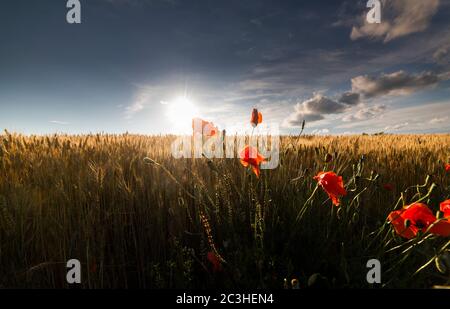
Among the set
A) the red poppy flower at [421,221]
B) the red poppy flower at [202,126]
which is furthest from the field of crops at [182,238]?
the red poppy flower at [202,126]

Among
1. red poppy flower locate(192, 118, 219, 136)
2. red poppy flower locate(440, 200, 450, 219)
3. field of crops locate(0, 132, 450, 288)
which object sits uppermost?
red poppy flower locate(192, 118, 219, 136)

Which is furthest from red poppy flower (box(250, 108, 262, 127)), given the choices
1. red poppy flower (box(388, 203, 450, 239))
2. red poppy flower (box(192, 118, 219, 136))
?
red poppy flower (box(388, 203, 450, 239))

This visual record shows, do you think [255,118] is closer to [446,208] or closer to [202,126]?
[202,126]

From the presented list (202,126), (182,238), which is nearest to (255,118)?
(202,126)

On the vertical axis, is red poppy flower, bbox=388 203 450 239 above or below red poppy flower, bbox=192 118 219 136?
below

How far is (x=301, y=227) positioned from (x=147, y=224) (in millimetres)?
908

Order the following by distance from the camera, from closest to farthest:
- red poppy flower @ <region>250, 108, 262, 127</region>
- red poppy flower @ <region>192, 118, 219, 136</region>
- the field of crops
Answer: the field of crops → red poppy flower @ <region>250, 108, 262, 127</region> → red poppy flower @ <region>192, 118, 219, 136</region>

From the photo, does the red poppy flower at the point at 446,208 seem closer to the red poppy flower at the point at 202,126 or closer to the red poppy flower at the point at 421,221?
the red poppy flower at the point at 421,221

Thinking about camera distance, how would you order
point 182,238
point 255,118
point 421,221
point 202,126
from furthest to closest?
point 202,126 < point 255,118 < point 182,238 < point 421,221

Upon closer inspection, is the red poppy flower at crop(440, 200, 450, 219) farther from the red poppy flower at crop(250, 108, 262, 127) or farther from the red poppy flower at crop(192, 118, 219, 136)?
the red poppy flower at crop(192, 118, 219, 136)

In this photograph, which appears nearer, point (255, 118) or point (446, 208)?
point (446, 208)

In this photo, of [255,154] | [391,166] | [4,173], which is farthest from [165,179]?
Result: [391,166]

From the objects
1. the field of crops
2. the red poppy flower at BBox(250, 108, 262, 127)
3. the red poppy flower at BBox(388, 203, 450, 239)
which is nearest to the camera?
the red poppy flower at BBox(388, 203, 450, 239)

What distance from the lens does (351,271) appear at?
56.1 inches
